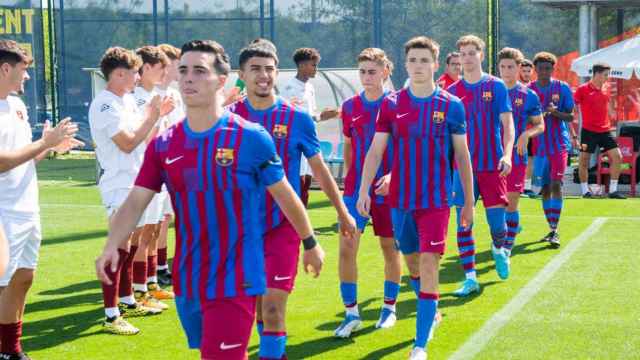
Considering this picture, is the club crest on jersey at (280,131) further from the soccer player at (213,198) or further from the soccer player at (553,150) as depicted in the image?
the soccer player at (553,150)

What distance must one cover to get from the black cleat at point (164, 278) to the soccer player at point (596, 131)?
9.27 metres

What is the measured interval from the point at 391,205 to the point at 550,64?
6236mm

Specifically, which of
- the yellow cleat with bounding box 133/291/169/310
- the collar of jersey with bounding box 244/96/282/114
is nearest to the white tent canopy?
the yellow cleat with bounding box 133/291/169/310

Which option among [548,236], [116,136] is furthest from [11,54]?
[548,236]

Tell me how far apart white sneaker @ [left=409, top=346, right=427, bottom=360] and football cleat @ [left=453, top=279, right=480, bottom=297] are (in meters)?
2.42

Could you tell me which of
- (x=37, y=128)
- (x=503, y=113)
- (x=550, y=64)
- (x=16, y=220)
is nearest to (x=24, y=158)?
(x=16, y=220)

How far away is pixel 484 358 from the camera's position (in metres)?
7.06

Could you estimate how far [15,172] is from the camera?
264 inches

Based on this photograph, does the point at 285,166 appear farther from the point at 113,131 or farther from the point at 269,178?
the point at 113,131

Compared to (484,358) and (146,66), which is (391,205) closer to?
(484,358)

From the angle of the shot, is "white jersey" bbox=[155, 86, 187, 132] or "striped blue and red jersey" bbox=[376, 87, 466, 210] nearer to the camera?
"striped blue and red jersey" bbox=[376, 87, 466, 210]

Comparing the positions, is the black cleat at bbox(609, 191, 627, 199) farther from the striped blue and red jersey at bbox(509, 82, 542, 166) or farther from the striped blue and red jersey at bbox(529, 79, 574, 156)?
the striped blue and red jersey at bbox(509, 82, 542, 166)

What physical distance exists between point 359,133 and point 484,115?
77.7 inches

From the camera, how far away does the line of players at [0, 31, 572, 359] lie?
4.70 metres
